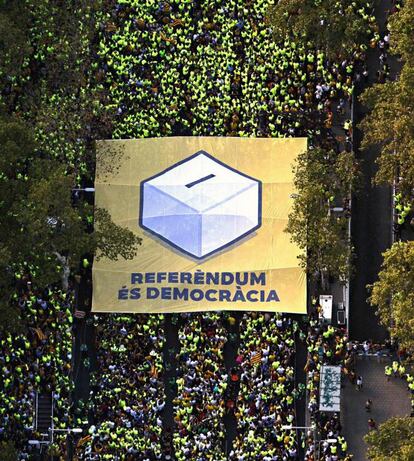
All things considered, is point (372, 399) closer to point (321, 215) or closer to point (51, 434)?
point (321, 215)

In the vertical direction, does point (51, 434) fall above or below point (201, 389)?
below

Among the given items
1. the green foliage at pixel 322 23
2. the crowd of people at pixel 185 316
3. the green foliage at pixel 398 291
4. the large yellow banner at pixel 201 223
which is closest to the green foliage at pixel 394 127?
the crowd of people at pixel 185 316

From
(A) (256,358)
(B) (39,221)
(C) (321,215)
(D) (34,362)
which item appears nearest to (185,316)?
(A) (256,358)

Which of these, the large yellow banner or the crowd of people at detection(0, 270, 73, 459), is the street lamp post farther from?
the large yellow banner

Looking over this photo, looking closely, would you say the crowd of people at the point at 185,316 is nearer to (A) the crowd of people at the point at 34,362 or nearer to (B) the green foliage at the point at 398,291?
(A) the crowd of people at the point at 34,362

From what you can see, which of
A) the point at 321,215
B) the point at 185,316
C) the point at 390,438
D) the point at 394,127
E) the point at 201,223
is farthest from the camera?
the point at 201,223

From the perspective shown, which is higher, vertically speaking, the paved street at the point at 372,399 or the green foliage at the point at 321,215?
the green foliage at the point at 321,215

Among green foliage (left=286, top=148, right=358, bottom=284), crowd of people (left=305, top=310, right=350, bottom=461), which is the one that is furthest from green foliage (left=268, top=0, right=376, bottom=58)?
crowd of people (left=305, top=310, right=350, bottom=461)

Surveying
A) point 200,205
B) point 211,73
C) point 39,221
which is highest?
point 211,73
